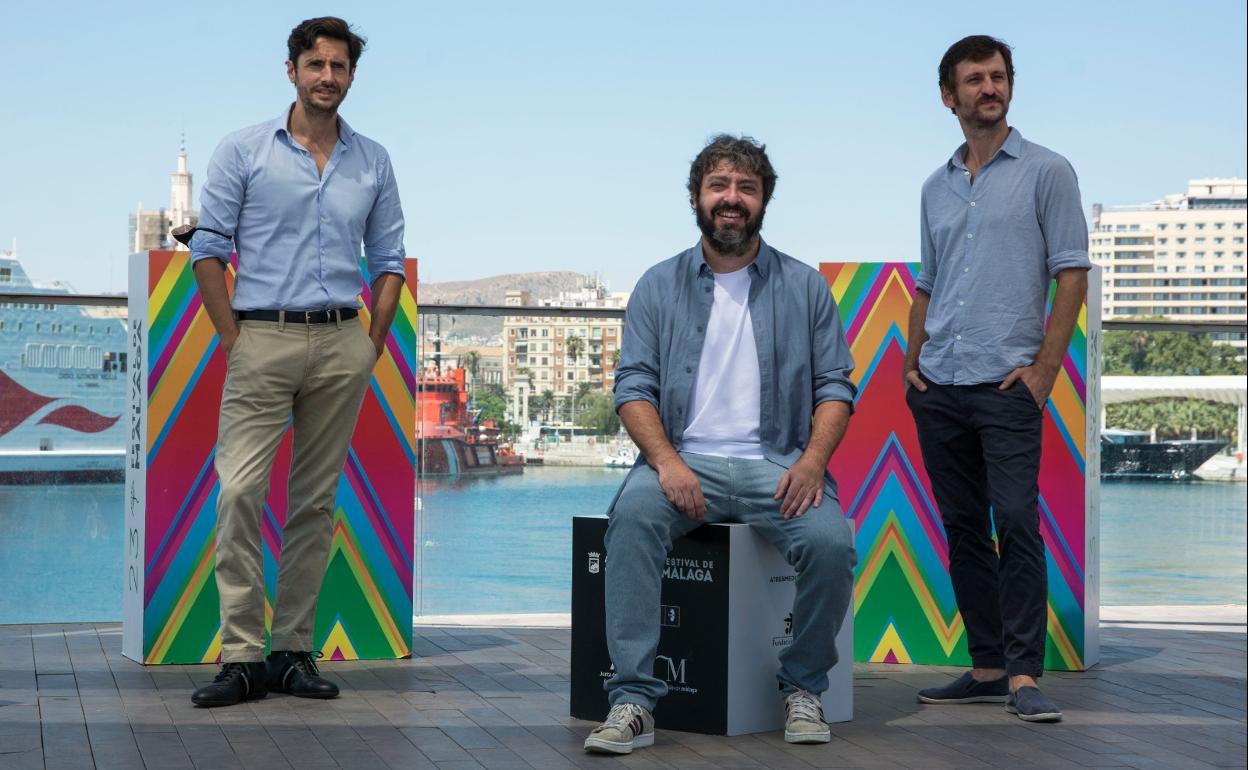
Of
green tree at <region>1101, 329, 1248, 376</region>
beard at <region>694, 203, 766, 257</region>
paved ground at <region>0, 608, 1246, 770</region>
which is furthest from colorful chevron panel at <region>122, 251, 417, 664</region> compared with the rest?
green tree at <region>1101, 329, 1248, 376</region>

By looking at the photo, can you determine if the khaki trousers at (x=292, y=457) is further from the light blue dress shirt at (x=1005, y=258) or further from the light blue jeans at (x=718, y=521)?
the light blue dress shirt at (x=1005, y=258)

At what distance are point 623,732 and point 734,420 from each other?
0.74 m

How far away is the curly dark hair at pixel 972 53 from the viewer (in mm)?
3537

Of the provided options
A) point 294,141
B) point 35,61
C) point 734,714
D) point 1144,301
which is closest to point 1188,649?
point 734,714

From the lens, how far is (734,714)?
3.14 m

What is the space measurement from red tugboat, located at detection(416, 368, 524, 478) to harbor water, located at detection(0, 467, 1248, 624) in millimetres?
57

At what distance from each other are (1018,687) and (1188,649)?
1446 mm

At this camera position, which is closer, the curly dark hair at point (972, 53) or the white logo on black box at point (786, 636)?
the white logo on black box at point (786, 636)

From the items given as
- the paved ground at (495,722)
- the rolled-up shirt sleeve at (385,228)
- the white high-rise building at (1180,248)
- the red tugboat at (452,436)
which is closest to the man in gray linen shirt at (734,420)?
the paved ground at (495,722)

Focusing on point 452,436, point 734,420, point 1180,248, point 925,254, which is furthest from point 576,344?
point 1180,248

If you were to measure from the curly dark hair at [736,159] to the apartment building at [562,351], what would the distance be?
2.17 meters

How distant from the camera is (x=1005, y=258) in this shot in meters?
3.53

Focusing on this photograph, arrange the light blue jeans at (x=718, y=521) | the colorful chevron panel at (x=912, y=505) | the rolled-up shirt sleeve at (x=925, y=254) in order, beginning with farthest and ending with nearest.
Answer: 1. the colorful chevron panel at (x=912, y=505)
2. the rolled-up shirt sleeve at (x=925, y=254)
3. the light blue jeans at (x=718, y=521)

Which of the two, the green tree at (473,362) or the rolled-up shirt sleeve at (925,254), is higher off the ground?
the rolled-up shirt sleeve at (925,254)
